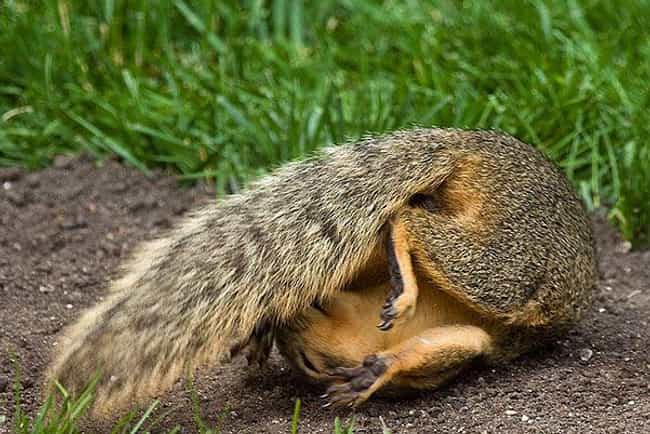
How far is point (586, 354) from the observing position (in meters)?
3.87

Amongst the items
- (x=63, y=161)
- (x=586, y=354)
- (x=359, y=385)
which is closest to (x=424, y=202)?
(x=359, y=385)

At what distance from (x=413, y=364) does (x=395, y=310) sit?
180 millimetres

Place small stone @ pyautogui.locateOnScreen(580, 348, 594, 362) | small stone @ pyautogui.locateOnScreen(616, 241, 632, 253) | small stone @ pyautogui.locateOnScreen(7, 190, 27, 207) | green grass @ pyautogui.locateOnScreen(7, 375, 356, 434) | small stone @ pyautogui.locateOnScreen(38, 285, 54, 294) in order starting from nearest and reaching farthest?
green grass @ pyautogui.locateOnScreen(7, 375, 356, 434) < small stone @ pyautogui.locateOnScreen(580, 348, 594, 362) < small stone @ pyautogui.locateOnScreen(38, 285, 54, 294) < small stone @ pyautogui.locateOnScreen(616, 241, 632, 253) < small stone @ pyautogui.locateOnScreen(7, 190, 27, 207)

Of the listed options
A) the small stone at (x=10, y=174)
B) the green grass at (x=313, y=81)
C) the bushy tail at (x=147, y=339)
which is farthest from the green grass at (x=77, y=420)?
the small stone at (x=10, y=174)

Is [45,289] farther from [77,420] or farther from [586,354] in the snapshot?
[586,354]

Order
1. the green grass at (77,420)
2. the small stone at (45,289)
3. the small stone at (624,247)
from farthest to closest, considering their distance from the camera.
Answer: the small stone at (624,247)
the small stone at (45,289)
the green grass at (77,420)

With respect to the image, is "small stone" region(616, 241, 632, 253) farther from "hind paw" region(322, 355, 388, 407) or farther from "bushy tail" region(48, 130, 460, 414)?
"hind paw" region(322, 355, 388, 407)

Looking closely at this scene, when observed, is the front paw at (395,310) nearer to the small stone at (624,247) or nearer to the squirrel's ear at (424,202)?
the squirrel's ear at (424,202)

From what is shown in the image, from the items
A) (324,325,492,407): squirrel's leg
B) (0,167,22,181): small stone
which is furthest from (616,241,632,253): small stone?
(0,167,22,181): small stone

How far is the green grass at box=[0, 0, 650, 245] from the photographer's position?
544cm

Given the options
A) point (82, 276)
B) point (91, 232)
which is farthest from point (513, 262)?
point (91, 232)

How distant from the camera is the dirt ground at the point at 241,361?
3391mm

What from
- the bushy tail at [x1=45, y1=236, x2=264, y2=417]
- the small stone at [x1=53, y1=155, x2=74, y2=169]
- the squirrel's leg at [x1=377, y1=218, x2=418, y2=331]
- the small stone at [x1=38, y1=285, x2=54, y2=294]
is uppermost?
the squirrel's leg at [x1=377, y1=218, x2=418, y2=331]

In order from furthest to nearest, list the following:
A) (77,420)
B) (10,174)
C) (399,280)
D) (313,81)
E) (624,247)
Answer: (313,81) → (10,174) → (624,247) → (399,280) → (77,420)
